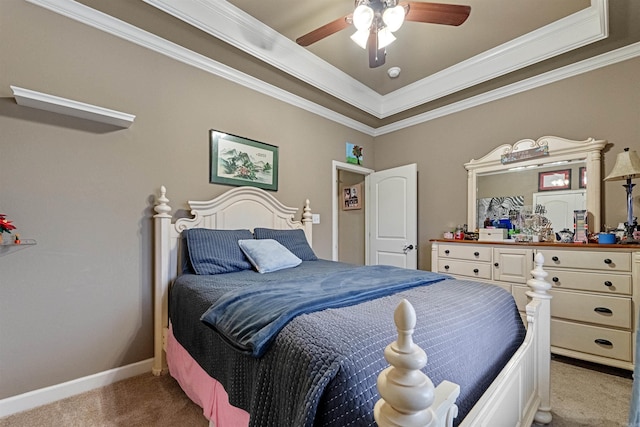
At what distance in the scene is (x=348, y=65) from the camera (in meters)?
2.96

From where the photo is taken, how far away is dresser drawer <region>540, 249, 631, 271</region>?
2.05 meters

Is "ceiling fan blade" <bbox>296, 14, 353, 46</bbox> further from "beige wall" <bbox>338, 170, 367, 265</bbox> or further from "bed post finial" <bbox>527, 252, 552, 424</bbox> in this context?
"beige wall" <bbox>338, 170, 367, 265</bbox>

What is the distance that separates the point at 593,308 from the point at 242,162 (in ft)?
10.4

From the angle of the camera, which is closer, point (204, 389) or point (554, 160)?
point (204, 389)

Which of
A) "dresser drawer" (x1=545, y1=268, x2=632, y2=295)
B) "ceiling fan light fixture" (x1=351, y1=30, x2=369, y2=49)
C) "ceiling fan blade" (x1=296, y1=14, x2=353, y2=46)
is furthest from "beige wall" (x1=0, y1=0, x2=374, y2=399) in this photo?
"dresser drawer" (x1=545, y1=268, x2=632, y2=295)

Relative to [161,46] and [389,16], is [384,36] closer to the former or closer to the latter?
[389,16]

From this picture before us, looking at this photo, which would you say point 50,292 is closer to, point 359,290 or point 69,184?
point 69,184

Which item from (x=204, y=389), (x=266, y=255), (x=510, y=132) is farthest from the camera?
(x=510, y=132)

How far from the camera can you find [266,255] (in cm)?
225

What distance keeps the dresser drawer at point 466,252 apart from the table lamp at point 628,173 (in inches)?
37.0

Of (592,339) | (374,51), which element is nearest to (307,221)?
(374,51)

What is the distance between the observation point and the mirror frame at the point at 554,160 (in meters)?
2.46

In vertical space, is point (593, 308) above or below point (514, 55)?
below

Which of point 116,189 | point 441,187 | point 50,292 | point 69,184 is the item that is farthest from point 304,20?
point 50,292
